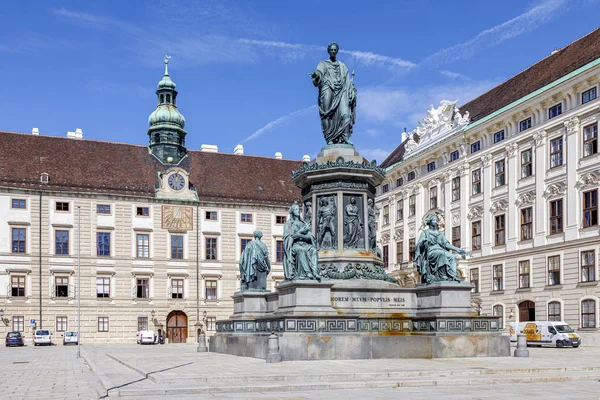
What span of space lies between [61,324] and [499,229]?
3423cm

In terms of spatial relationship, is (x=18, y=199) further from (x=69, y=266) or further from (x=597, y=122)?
(x=597, y=122)

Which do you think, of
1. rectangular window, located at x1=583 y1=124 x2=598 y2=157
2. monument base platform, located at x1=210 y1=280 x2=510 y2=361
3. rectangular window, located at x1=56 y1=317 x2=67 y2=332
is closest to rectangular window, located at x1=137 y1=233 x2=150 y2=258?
rectangular window, located at x1=56 y1=317 x2=67 y2=332

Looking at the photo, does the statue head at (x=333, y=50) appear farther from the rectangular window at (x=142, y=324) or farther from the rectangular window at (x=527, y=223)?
the rectangular window at (x=142, y=324)

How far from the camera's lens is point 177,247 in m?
65.8

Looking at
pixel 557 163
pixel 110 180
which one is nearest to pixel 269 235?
pixel 110 180

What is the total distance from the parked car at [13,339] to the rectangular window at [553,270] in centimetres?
3723

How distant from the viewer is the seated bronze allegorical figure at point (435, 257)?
2244 cm

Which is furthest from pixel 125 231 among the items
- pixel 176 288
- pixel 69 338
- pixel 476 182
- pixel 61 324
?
pixel 476 182

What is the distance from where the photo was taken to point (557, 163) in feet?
151

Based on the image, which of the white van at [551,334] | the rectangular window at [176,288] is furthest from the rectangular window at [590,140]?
the rectangular window at [176,288]

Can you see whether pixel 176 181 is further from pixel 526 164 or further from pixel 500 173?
pixel 526 164

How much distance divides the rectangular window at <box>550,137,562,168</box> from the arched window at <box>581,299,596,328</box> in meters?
8.38

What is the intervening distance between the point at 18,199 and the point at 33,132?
921 cm

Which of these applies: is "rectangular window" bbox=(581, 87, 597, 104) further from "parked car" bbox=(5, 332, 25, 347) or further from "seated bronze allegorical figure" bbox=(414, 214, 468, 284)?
"parked car" bbox=(5, 332, 25, 347)
